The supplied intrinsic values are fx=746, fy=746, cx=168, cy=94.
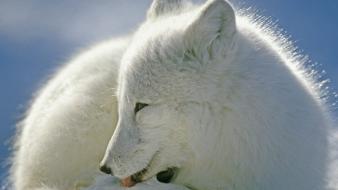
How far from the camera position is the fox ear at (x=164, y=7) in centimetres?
588

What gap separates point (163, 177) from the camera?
18.1ft

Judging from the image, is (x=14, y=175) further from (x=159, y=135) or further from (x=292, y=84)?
(x=292, y=84)

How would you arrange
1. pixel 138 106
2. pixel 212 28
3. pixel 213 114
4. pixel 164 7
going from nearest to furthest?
1. pixel 212 28
2. pixel 213 114
3. pixel 138 106
4. pixel 164 7

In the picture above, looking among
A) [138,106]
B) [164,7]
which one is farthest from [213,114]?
[164,7]

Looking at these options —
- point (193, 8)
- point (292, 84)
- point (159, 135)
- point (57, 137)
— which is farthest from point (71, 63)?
point (292, 84)

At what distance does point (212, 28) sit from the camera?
4.84 meters

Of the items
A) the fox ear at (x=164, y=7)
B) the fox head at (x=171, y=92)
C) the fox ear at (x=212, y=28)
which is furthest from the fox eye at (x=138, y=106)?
the fox ear at (x=164, y=7)

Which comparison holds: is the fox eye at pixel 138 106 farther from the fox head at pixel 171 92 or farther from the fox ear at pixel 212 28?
the fox ear at pixel 212 28

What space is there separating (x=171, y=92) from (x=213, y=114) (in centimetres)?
32

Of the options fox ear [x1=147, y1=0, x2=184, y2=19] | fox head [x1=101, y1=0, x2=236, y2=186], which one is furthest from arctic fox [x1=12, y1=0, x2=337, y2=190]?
fox ear [x1=147, y1=0, x2=184, y2=19]

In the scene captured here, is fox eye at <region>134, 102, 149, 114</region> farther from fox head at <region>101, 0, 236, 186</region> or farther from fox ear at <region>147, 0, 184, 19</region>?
fox ear at <region>147, 0, 184, 19</region>

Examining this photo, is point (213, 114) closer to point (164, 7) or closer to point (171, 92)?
point (171, 92)

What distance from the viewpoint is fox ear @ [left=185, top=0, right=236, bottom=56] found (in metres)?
4.75

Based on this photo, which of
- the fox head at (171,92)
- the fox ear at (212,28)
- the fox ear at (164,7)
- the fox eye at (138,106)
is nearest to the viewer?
the fox ear at (212,28)
